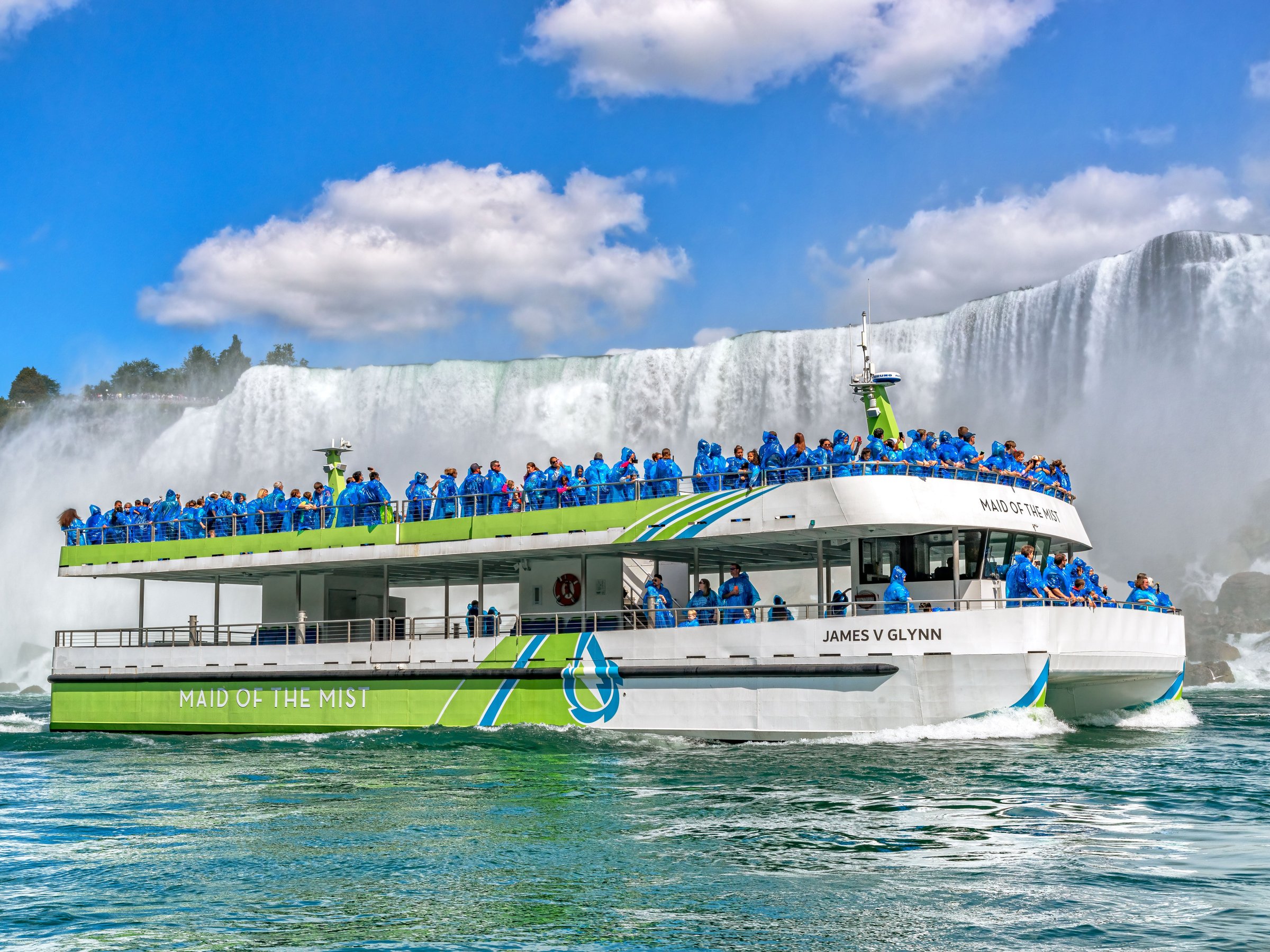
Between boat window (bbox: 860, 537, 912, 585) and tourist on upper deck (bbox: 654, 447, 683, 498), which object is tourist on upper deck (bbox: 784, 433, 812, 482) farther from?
tourist on upper deck (bbox: 654, 447, 683, 498)

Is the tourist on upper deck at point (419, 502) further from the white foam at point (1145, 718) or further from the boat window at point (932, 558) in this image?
the white foam at point (1145, 718)

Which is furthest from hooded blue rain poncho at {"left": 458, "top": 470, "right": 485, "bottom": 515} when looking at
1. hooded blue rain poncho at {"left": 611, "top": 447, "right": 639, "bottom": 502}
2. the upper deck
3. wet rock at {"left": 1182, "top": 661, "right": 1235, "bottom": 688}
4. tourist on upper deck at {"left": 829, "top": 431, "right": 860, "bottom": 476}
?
wet rock at {"left": 1182, "top": 661, "right": 1235, "bottom": 688}

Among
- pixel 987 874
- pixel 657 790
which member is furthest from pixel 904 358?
pixel 987 874

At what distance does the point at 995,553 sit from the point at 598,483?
273 inches

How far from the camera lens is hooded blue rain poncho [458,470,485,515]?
2388cm

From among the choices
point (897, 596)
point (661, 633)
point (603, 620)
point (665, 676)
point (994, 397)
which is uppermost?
point (994, 397)

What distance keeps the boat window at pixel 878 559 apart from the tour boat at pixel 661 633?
1.4 inches

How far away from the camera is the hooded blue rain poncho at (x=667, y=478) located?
71.4 ft

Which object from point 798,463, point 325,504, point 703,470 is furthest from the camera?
point 325,504

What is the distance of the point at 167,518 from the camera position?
28.2 metres

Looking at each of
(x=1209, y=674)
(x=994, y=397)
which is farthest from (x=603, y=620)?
(x=994, y=397)

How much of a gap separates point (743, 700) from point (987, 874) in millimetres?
9782

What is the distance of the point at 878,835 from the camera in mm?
Result: 12219

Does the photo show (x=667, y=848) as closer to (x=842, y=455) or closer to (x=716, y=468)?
A: (x=842, y=455)
